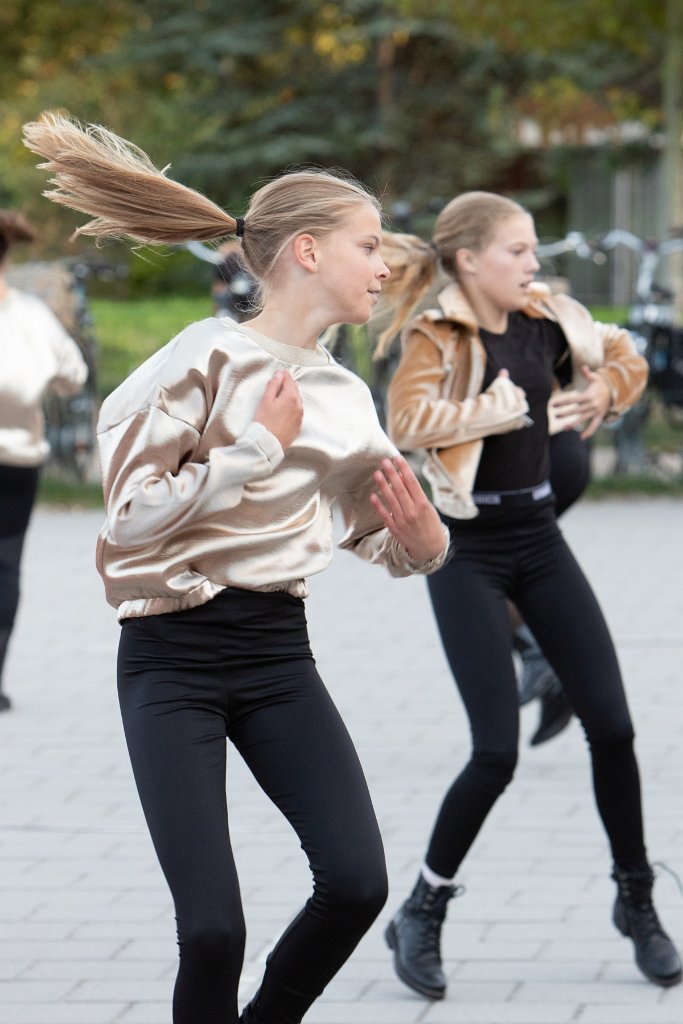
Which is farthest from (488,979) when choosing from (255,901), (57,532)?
(57,532)

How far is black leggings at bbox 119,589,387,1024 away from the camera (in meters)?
2.97

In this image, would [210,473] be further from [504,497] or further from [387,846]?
[387,846]

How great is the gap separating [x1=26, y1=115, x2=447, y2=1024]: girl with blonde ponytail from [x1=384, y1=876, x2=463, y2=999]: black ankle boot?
39.7 inches

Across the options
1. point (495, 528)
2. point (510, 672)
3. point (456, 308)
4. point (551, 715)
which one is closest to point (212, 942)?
point (510, 672)

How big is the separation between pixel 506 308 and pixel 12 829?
2.30 meters

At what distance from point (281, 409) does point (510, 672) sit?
142cm

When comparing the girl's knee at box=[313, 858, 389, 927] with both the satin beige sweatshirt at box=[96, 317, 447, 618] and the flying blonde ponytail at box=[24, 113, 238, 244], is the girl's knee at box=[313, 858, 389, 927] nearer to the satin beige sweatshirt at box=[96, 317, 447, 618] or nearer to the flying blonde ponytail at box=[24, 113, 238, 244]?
the satin beige sweatshirt at box=[96, 317, 447, 618]

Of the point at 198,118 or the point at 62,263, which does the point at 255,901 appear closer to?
the point at 62,263

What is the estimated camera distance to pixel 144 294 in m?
31.7

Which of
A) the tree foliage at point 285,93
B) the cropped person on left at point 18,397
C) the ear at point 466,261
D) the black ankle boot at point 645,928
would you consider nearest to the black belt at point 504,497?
the ear at point 466,261

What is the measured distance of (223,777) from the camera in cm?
310

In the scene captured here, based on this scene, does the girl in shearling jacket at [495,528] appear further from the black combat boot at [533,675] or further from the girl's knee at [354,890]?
the black combat boot at [533,675]

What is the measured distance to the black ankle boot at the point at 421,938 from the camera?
412 cm

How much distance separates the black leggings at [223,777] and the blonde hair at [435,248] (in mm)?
1596
